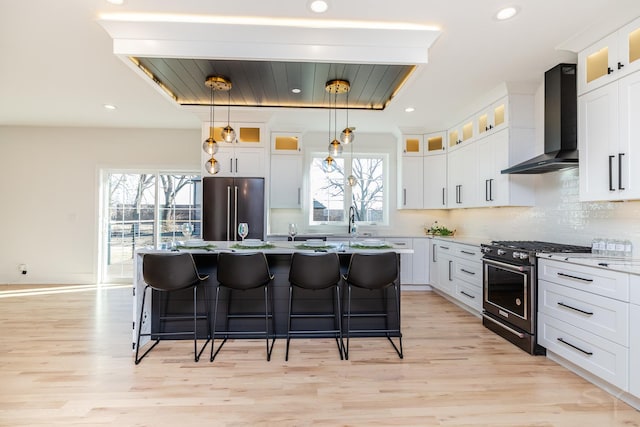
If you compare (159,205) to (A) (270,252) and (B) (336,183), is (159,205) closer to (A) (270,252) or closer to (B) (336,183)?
(B) (336,183)

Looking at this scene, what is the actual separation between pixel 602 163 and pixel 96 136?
719 centimetres

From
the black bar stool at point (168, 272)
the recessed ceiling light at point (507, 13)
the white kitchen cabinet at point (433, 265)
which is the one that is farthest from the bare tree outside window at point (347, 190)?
the recessed ceiling light at point (507, 13)

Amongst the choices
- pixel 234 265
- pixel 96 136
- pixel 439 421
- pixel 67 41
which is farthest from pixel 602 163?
pixel 96 136

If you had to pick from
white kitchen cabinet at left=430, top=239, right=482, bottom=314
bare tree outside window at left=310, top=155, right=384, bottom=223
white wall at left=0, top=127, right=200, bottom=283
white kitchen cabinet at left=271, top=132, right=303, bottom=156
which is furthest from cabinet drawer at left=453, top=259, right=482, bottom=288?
white wall at left=0, top=127, right=200, bottom=283

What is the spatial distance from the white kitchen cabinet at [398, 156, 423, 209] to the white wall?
3721mm

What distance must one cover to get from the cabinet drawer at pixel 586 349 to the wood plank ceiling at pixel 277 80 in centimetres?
268

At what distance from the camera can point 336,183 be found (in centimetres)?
600

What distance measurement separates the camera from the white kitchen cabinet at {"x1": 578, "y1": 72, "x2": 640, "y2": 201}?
2465mm

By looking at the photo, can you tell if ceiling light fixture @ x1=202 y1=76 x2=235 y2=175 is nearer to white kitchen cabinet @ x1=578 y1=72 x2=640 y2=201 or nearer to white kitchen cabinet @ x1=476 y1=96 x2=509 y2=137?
white kitchen cabinet @ x1=476 y1=96 x2=509 y2=137

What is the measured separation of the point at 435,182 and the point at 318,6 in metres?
3.77

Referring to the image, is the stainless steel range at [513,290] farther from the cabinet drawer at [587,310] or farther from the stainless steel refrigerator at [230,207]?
the stainless steel refrigerator at [230,207]

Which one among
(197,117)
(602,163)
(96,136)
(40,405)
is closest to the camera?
(40,405)

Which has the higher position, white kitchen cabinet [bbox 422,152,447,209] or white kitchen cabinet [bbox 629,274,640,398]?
white kitchen cabinet [bbox 422,152,447,209]

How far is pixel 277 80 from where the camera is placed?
11.7 ft
